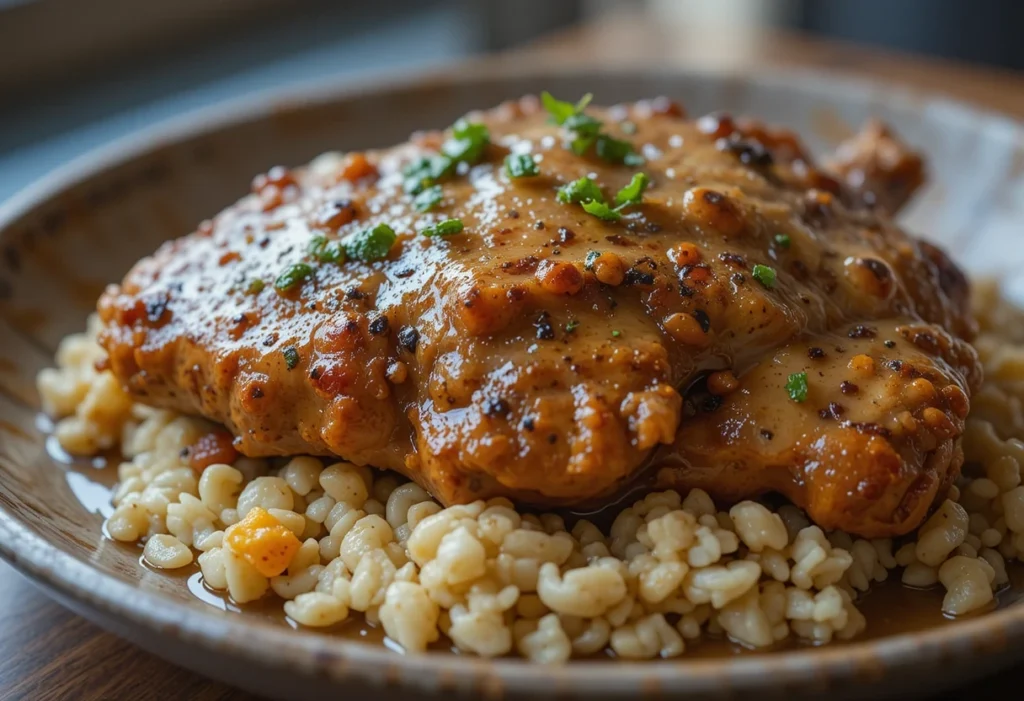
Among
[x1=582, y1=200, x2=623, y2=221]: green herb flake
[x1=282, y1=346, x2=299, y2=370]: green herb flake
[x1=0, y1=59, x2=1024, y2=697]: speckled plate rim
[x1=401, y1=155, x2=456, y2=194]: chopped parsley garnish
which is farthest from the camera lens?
[x1=401, y1=155, x2=456, y2=194]: chopped parsley garnish

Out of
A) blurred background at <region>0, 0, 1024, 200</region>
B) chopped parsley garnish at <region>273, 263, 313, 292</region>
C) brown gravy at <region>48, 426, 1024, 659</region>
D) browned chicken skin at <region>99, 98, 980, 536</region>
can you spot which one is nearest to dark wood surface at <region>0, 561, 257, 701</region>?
brown gravy at <region>48, 426, 1024, 659</region>

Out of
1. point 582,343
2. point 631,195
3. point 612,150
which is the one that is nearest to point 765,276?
point 631,195

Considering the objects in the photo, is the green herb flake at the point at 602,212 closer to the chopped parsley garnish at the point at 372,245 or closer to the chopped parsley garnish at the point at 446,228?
the chopped parsley garnish at the point at 446,228

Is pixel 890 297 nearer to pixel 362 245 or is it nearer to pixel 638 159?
pixel 638 159

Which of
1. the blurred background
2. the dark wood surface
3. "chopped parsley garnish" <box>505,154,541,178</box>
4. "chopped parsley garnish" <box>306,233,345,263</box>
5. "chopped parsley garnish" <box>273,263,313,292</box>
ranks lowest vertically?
the blurred background

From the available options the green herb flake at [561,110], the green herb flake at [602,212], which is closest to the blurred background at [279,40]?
the green herb flake at [561,110]

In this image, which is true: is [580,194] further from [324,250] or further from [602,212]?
[324,250]

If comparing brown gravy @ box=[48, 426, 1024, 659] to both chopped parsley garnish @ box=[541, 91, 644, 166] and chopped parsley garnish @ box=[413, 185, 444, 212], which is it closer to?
chopped parsley garnish @ box=[413, 185, 444, 212]

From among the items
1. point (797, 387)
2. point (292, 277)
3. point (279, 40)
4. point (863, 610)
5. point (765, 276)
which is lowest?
point (279, 40)
